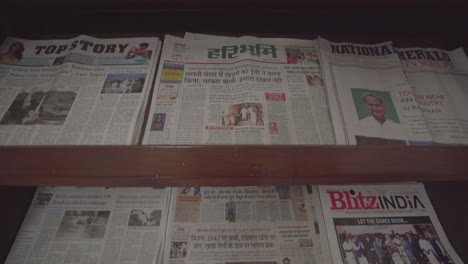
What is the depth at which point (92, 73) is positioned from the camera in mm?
615

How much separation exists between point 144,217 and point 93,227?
0.11m

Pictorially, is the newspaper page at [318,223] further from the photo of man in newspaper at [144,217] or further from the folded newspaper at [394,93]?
the photo of man in newspaper at [144,217]

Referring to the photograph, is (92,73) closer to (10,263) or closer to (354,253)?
(10,263)

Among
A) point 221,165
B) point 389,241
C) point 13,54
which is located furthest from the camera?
point 13,54

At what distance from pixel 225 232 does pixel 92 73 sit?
492mm

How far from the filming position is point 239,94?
23.0 inches

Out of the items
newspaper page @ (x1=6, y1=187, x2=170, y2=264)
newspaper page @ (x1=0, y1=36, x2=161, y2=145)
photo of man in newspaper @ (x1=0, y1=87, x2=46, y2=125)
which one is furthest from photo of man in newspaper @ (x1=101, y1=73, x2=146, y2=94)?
newspaper page @ (x1=6, y1=187, x2=170, y2=264)

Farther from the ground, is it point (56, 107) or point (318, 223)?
point (56, 107)

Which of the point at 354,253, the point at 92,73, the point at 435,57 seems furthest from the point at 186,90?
the point at 435,57

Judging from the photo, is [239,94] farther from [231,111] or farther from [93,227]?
[93,227]

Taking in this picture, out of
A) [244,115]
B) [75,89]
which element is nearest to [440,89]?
[244,115]

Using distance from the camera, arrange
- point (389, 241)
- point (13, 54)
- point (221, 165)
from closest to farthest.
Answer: point (221, 165), point (389, 241), point (13, 54)

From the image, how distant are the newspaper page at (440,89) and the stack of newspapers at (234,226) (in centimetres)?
16

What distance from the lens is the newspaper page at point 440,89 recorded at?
1.81ft
